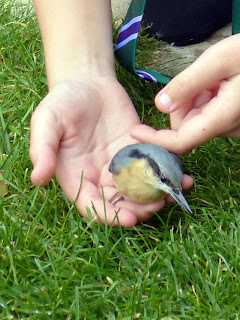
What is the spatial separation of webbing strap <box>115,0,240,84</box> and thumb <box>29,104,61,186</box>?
94 centimetres

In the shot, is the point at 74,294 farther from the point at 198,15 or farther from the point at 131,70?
the point at 198,15

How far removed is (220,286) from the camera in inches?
84.1

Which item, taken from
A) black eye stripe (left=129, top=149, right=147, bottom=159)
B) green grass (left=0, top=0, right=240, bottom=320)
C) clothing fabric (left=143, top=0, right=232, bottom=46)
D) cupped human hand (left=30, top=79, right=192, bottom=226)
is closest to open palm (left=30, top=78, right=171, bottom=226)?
cupped human hand (left=30, top=79, right=192, bottom=226)

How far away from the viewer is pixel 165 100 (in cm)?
252

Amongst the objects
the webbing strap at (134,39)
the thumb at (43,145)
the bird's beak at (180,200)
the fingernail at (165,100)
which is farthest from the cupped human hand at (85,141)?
the fingernail at (165,100)

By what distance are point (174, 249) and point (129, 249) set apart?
0.20 metres

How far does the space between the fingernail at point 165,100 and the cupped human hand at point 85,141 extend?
15.9 inches

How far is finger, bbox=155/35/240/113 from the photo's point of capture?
242 centimetres

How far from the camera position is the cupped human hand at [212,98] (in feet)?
7.93

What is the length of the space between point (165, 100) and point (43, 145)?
0.66 m

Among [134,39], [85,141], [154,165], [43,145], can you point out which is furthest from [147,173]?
[134,39]

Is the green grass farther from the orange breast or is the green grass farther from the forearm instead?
the forearm

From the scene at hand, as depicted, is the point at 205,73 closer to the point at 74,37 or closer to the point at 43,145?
the point at 43,145

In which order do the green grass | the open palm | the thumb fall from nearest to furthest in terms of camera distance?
1. the green grass
2. the thumb
3. the open palm
